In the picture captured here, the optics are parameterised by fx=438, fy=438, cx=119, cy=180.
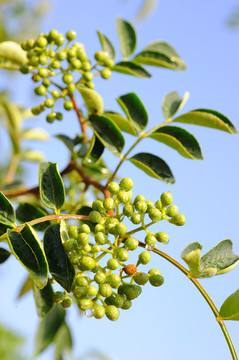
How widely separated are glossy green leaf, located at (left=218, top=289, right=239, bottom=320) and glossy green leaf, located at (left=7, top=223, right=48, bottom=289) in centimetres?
41

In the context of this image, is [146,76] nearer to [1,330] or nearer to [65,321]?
[65,321]

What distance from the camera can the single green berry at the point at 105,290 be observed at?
0.90 m

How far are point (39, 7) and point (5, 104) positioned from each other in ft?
15.4

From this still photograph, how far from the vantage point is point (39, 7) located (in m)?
6.39

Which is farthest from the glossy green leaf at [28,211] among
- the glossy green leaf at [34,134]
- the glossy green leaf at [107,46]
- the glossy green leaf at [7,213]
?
the glossy green leaf at [34,134]

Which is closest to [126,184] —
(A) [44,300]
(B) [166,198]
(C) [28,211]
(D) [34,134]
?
(B) [166,198]

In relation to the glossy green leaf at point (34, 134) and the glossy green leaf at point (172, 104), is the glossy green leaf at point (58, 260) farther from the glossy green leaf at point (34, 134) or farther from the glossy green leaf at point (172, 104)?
the glossy green leaf at point (34, 134)

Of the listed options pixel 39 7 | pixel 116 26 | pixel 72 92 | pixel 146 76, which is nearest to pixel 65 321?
pixel 72 92

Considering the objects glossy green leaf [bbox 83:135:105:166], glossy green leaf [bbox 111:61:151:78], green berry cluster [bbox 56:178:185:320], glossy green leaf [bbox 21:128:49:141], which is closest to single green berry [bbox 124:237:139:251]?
green berry cluster [bbox 56:178:185:320]

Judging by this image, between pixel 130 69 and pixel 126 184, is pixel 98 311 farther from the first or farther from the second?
pixel 130 69

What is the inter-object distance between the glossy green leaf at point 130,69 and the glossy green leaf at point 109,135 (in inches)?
9.6

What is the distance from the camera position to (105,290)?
2.95 feet

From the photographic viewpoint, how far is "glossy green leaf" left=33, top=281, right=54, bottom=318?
0.96m

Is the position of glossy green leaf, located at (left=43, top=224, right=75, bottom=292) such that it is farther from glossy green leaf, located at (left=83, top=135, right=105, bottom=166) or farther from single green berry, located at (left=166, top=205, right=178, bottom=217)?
glossy green leaf, located at (left=83, top=135, right=105, bottom=166)
